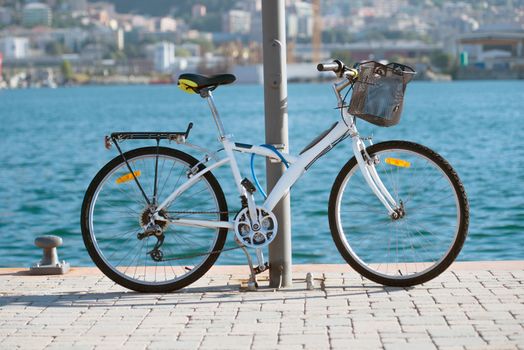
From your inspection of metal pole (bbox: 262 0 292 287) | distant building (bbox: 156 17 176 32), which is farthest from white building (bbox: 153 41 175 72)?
metal pole (bbox: 262 0 292 287)

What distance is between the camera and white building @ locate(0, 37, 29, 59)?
6545 inches

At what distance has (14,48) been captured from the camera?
6644 inches

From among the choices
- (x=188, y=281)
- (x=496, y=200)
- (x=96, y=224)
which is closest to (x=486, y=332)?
(x=188, y=281)

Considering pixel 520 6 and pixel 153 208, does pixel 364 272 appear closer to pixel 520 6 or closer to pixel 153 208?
pixel 153 208

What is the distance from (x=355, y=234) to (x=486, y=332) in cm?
783

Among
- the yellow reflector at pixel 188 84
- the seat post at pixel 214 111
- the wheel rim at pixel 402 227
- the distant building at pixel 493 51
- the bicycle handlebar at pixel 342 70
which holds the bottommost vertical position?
the distant building at pixel 493 51

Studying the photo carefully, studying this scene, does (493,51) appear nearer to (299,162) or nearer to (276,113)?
(276,113)

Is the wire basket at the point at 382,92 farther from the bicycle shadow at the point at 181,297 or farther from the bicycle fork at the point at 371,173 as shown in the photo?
the bicycle shadow at the point at 181,297

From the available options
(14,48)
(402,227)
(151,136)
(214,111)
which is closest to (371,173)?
(214,111)

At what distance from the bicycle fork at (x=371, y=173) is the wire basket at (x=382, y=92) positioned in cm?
14

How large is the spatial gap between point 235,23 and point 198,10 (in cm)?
1061

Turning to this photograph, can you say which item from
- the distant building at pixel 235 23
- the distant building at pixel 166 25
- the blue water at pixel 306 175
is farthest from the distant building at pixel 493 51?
the distant building at pixel 166 25

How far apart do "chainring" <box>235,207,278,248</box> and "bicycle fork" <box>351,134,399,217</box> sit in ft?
1.43

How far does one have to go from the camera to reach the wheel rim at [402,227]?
5055 millimetres
